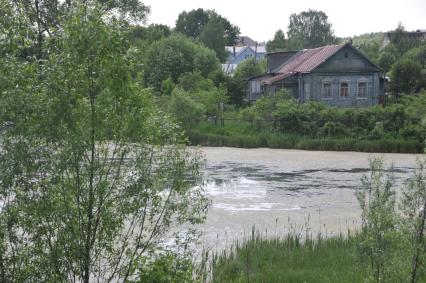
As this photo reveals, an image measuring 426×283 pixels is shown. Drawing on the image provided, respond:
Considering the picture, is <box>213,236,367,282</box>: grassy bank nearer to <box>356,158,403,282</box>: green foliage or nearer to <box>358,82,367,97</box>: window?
<box>356,158,403,282</box>: green foliage

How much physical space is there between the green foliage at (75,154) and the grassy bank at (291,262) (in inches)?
82.8

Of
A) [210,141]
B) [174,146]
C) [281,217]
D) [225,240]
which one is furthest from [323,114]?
[174,146]

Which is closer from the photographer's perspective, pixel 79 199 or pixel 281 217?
pixel 79 199

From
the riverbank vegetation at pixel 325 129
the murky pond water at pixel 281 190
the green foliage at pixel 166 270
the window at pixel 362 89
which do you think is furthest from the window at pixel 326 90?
the green foliage at pixel 166 270

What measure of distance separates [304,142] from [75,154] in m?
22.4

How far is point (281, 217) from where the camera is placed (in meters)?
12.1

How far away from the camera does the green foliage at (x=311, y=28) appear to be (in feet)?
285

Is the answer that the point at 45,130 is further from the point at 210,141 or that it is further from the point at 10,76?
the point at 210,141

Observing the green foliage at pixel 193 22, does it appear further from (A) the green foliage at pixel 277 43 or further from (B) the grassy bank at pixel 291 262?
(B) the grassy bank at pixel 291 262

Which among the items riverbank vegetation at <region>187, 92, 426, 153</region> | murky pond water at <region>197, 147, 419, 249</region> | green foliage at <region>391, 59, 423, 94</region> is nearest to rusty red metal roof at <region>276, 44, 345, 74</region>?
riverbank vegetation at <region>187, 92, 426, 153</region>

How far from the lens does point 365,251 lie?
529 cm

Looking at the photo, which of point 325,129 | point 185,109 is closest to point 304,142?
point 325,129

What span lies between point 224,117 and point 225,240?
2265cm

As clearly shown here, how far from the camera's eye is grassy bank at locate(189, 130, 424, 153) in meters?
25.3
